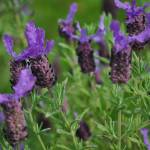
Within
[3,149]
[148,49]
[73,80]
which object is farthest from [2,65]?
[3,149]

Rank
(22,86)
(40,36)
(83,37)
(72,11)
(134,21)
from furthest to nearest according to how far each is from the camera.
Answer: (72,11), (83,37), (134,21), (40,36), (22,86)

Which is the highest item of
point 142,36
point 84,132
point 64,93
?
point 142,36

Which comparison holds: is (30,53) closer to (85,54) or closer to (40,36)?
(40,36)

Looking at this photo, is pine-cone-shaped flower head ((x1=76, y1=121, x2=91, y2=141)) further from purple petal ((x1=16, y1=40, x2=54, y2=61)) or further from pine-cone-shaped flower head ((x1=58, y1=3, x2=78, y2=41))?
purple petal ((x1=16, y1=40, x2=54, y2=61))

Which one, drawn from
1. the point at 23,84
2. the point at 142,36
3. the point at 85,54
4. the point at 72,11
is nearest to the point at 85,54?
the point at 85,54

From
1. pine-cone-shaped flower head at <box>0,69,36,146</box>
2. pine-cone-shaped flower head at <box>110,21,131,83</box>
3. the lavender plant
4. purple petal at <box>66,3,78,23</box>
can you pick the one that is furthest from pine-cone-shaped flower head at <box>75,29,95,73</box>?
pine-cone-shaped flower head at <box>0,69,36,146</box>

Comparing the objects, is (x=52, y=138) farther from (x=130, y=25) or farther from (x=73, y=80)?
(x=130, y=25)

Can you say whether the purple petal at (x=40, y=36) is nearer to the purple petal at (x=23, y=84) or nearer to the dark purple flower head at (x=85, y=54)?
the purple petal at (x=23, y=84)

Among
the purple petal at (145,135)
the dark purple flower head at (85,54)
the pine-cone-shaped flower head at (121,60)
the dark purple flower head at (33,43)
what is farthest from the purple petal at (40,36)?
the purple petal at (145,135)
